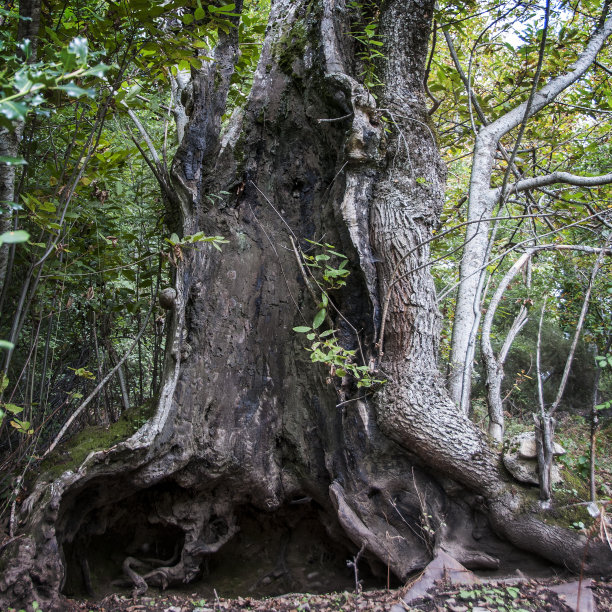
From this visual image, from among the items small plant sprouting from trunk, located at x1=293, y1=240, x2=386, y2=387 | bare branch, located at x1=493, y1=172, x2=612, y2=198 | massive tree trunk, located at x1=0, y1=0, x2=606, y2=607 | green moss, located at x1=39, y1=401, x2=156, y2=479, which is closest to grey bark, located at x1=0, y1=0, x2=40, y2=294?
massive tree trunk, located at x1=0, y1=0, x2=606, y2=607

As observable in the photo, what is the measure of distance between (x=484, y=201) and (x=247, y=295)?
2265 millimetres

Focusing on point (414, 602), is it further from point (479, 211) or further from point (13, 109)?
point (479, 211)

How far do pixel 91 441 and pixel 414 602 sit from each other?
83.6 inches

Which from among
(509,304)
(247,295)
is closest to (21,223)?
(247,295)

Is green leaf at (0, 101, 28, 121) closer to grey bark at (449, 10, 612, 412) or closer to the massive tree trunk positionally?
the massive tree trunk

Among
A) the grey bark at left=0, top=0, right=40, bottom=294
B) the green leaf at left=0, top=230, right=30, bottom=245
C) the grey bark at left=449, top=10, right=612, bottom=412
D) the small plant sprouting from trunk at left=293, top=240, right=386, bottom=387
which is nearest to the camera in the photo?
the green leaf at left=0, top=230, right=30, bottom=245

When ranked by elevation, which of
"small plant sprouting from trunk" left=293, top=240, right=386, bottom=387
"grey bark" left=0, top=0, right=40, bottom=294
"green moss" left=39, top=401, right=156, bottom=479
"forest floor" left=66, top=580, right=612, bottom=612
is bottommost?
"forest floor" left=66, top=580, right=612, bottom=612

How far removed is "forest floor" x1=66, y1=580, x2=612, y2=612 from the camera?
2332mm

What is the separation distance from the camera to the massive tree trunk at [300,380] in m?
2.80

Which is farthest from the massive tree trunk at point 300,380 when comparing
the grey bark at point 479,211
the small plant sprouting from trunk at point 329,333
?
the grey bark at point 479,211

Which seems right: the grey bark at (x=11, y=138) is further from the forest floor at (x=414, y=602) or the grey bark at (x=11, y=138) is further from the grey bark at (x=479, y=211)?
the grey bark at (x=479, y=211)

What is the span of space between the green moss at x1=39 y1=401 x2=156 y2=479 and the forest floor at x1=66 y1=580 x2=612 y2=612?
2.42 ft

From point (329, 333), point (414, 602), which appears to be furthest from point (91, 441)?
point (414, 602)

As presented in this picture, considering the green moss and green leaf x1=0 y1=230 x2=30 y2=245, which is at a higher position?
green leaf x1=0 y1=230 x2=30 y2=245
